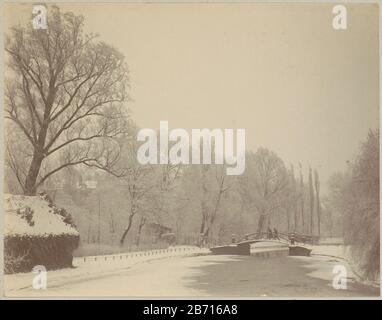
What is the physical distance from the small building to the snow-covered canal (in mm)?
208

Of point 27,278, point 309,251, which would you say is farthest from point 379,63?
point 27,278

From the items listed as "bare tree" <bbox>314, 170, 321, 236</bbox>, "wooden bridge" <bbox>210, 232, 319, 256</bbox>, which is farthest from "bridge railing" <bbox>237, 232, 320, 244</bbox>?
"bare tree" <bbox>314, 170, 321, 236</bbox>

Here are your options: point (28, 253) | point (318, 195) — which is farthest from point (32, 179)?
point (318, 195)

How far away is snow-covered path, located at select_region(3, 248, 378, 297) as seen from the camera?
326 inches

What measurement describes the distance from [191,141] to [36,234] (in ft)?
7.84

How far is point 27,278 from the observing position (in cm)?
830

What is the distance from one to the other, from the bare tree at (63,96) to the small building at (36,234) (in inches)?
9.7

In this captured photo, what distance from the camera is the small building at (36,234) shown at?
27.3 feet

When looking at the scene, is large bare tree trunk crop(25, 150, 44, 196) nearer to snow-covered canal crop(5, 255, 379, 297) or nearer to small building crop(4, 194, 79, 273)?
small building crop(4, 194, 79, 273)

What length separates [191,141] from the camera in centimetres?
856

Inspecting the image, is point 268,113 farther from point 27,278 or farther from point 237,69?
point 27,278

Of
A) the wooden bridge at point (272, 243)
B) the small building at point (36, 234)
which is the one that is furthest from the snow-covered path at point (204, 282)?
the small building at point (36, 234)

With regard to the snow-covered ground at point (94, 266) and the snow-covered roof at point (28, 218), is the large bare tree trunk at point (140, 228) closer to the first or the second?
the snow-covered ground at point (94, 266)

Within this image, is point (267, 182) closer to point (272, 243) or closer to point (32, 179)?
point (272, 243)
